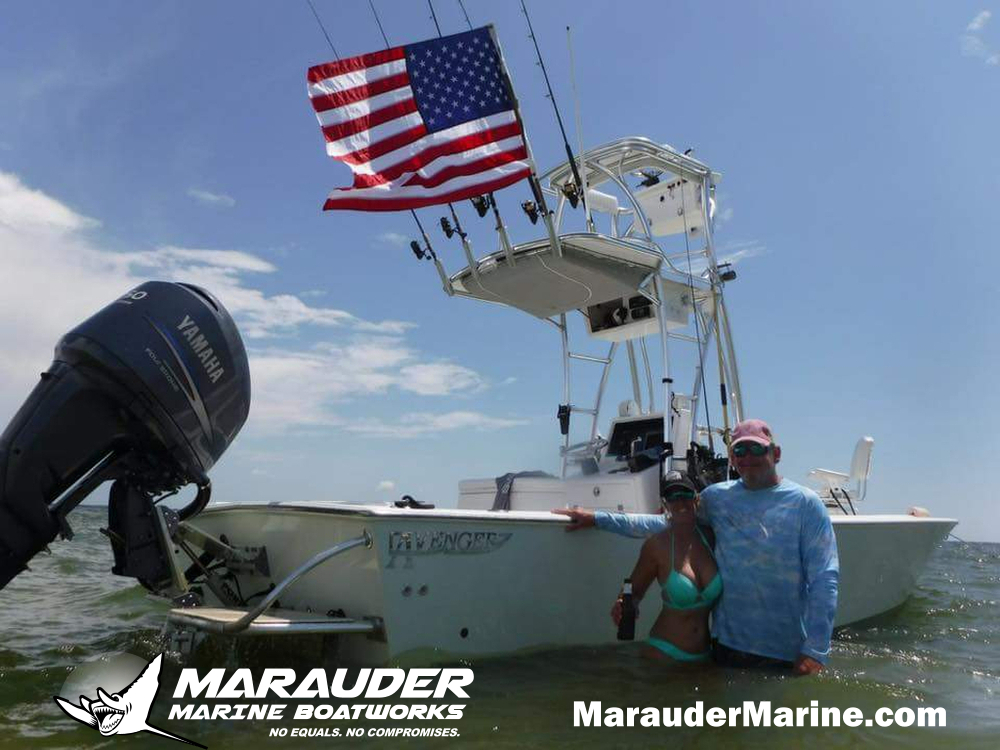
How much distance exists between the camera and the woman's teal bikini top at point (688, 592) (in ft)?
13.5

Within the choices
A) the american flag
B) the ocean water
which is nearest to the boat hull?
the ocean water

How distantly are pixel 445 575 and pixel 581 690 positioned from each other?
3.34 ft

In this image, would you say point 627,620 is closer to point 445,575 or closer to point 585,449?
point 445,575

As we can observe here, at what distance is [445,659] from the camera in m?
4.28

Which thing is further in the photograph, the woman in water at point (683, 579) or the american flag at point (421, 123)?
the american flag at point (421, 123)

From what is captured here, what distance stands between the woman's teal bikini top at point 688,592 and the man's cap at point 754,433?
800 mm

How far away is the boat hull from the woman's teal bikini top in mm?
838

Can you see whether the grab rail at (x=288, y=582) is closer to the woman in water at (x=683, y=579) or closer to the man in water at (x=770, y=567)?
the woman in water at (x=683, y=579)

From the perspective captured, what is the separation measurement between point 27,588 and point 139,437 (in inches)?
280

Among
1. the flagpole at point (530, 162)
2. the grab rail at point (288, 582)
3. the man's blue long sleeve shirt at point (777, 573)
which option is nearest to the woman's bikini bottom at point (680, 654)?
the man's blue long sleeve shirt at point (777, 573)

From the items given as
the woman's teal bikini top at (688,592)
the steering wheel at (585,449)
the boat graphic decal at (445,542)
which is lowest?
the woman's teal bikini top at (688,592)

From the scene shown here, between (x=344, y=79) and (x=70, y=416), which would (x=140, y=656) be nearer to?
(x=70, y=416)

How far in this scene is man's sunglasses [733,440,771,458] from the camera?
4059 mm

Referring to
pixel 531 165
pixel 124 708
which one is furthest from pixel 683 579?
pixel 531 165
